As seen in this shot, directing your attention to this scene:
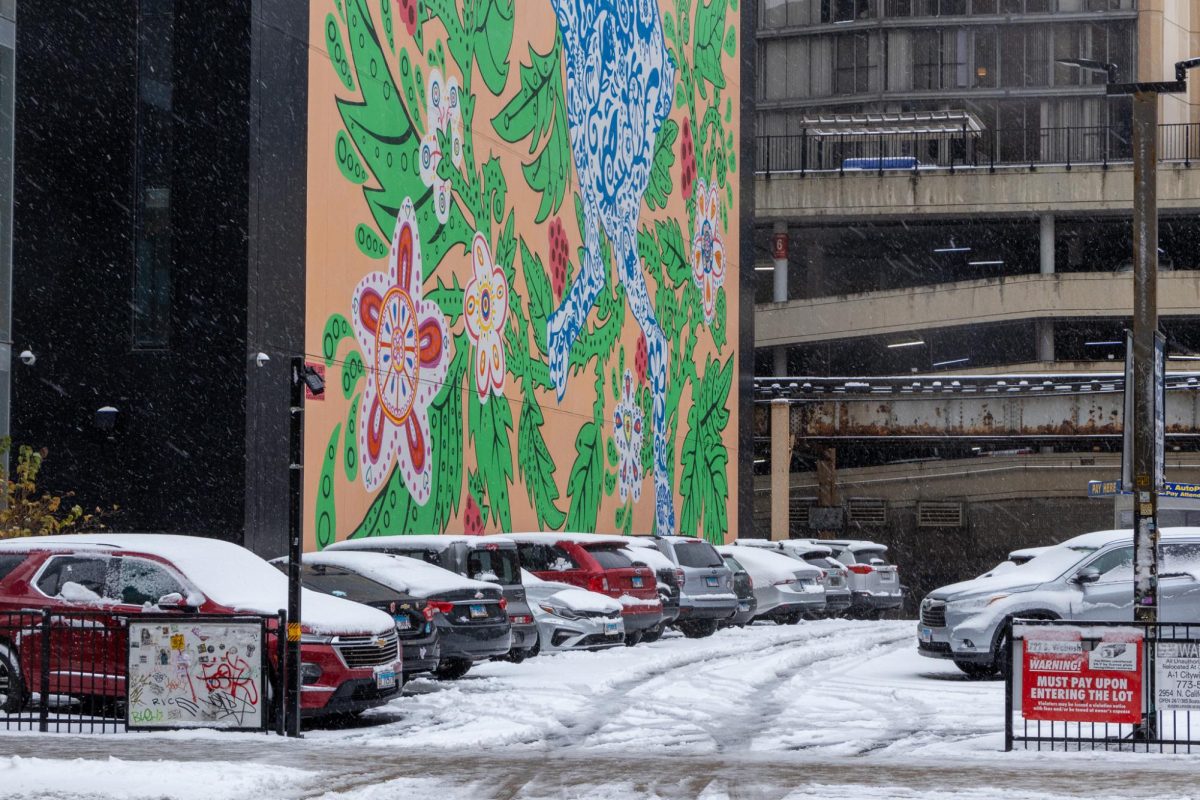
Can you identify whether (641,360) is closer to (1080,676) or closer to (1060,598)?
(1060,598)

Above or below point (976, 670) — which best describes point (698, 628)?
below

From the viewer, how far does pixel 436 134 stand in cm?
2905

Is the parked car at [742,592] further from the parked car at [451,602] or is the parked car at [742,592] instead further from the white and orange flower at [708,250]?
the white and orange flower at [708,250]

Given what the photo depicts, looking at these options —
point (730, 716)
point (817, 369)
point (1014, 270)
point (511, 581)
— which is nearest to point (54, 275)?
point (511, 581)

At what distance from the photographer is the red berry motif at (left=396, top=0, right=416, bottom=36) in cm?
2806

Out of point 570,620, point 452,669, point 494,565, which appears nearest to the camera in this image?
point 452,669

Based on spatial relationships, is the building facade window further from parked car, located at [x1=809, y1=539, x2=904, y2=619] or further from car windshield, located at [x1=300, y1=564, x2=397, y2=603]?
parked car, located at [x1=809, y1=539, x2=904, y2=619]

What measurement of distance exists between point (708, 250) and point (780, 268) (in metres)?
16.3

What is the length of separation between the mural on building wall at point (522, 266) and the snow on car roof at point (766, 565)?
148 inches

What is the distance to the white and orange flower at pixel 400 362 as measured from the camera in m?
26.4

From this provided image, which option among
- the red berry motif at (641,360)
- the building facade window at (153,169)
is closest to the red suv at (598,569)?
the building facade window at (153,169)

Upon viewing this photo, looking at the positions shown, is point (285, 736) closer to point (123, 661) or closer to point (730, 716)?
point (123, 661)

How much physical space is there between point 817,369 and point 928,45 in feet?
53.9

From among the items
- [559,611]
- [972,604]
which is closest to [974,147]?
[559,611]
